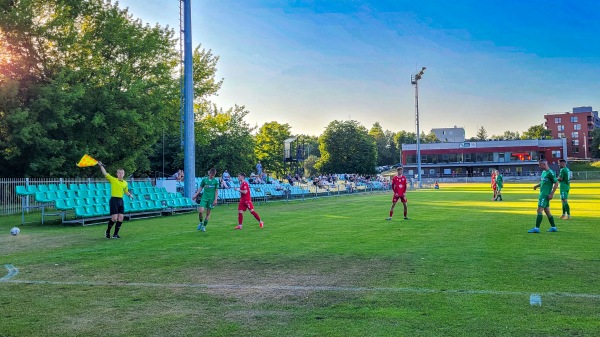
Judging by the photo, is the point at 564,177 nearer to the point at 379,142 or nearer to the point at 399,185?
the point at 399,185

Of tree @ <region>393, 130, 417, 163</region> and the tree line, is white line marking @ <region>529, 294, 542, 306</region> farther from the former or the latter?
tree @ <region>393, 130, 417, 163</region>

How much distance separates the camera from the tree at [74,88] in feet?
96.0

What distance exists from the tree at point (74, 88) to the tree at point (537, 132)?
129572 mm

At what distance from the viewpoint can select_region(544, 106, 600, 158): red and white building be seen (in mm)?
137750

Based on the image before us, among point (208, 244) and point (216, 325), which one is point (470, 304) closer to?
point (216, 325)

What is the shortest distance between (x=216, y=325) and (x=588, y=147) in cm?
15293

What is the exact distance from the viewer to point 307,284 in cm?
725

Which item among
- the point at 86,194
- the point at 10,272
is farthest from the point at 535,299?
the point at 86,194

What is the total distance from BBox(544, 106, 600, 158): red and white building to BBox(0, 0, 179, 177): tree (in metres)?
130

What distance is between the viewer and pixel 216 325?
5230 mm

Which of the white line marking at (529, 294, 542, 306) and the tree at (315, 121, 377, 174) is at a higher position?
the tree at (315, 121, 377, 174)

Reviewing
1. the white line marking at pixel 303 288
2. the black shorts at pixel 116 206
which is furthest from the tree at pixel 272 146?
the white line marking at pixel 303 288

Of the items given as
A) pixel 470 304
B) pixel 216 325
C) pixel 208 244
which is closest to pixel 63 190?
pixel 208 244

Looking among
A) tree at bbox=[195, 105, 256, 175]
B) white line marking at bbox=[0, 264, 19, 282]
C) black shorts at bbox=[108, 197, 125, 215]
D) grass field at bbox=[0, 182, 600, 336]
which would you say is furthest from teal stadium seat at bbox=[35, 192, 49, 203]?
tree at bbox=[195, 105, 256, 175]
